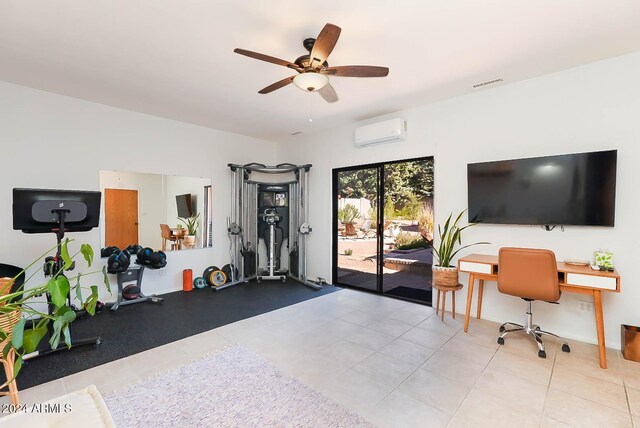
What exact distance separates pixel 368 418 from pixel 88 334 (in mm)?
3043

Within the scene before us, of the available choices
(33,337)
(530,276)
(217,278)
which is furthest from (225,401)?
(217,278)

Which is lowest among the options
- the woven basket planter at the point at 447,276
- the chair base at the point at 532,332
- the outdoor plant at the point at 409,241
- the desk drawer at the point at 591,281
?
the chair base at the point at 532,332

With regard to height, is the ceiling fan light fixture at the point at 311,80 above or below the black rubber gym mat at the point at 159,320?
above

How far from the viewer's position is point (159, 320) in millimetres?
3658

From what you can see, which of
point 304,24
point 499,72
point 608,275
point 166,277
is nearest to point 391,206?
point 499,72

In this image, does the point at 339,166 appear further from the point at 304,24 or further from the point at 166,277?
the point at 166,277

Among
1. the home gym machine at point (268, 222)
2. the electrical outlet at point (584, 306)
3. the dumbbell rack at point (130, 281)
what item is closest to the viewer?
the electrical outlet at point (584, 306)

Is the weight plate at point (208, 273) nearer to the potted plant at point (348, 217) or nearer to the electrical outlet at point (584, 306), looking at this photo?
the potted plant at point (348, 217)

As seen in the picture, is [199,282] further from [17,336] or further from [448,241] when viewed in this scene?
[17,336]

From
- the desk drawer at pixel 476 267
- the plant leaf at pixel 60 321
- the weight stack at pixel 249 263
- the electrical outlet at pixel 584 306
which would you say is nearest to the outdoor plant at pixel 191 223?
the weight stack at pixel 249 263

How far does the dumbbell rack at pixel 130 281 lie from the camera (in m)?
4.10

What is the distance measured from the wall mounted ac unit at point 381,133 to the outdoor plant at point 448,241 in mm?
1343

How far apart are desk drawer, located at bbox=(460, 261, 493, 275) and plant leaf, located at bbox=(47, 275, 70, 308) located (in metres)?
3.38

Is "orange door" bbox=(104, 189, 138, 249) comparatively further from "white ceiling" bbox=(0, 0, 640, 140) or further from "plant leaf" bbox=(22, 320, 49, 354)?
"plant leaf" bbox=(22, 320, 49, 354)
